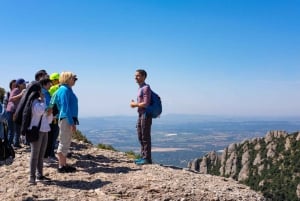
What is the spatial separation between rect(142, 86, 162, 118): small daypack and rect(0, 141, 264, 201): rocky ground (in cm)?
133

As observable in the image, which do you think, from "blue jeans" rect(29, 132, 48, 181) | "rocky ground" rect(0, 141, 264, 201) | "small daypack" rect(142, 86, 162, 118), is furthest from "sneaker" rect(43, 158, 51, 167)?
"small daypack" rect(142, 86, 162, 118)

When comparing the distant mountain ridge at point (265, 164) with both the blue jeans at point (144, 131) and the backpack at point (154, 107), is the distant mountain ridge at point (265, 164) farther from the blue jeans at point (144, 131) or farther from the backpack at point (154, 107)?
the backpack at point (154, 107)

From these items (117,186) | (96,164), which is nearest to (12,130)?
(96,164)

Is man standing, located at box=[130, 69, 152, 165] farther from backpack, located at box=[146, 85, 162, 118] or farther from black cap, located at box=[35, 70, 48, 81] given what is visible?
black cap, located at box=[35, 70, 48, 81]

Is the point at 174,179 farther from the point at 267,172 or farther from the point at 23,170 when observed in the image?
the point at 267,172

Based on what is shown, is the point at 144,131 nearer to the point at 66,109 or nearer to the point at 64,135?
the point at 64,135

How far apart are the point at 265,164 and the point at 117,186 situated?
7728 centimetres

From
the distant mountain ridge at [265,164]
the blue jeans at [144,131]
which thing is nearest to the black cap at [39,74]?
the blue jeans at [144,131]

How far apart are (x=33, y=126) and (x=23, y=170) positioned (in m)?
2.04

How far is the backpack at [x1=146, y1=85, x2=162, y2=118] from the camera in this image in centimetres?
982

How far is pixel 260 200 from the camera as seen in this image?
309 inches

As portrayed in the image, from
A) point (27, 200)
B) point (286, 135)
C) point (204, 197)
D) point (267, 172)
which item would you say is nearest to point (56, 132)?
point (27, 200)

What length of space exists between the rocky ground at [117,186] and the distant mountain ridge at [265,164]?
59.0 meters

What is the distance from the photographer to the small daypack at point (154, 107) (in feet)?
32.2
